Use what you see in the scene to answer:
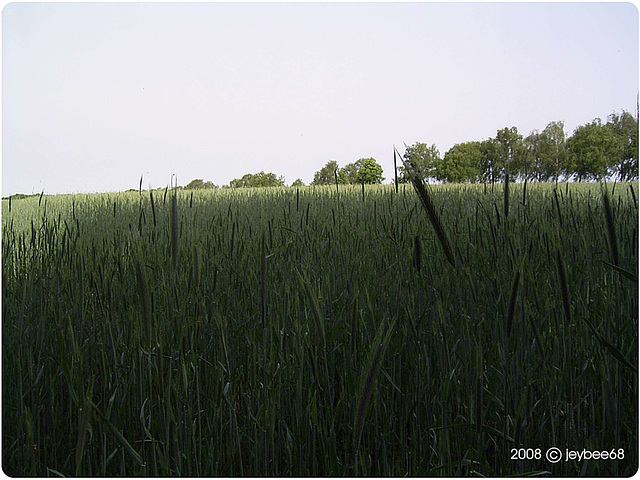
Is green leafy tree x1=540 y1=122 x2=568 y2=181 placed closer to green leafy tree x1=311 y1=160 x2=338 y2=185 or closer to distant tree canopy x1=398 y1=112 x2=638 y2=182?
distant tree canopy x1=398 y1=112 x2=638 y2=182

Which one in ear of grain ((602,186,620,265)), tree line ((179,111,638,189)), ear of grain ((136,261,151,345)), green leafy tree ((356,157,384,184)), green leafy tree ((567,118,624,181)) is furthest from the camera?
green leafy tree ((567,118,624,181))

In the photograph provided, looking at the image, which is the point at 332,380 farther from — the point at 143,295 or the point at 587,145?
the point at 587,145

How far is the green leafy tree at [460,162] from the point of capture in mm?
36250

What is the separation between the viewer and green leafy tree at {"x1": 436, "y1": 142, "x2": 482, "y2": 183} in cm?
3625

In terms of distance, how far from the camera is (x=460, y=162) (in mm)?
37781

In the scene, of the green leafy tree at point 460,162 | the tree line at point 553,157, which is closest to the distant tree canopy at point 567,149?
the tree line at point 553,157

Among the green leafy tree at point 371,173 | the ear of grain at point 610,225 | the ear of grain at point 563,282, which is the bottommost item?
the ear of grain at point 563,282

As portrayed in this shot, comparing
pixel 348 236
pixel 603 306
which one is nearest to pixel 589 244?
pixel 603 306

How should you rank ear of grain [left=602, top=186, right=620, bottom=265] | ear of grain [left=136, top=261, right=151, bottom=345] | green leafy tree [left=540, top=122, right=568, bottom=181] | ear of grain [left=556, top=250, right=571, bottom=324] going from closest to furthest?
ear of grain [left=136, top=261, right=151, bottom=345] → ear of grain [left=556, top=250, right=571, bottom=324] → ear of grain [left=602, top=186, right=620, bottom=265] → green leafy tree [left=540, top=122, right=568, bottom=181]

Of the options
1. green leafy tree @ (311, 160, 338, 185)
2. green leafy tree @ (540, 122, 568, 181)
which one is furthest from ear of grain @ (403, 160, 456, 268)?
green leafy tree @ (540, 122, 568, 181)

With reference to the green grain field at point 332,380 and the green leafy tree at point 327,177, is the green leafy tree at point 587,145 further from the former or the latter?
the green grain field at point 332,380

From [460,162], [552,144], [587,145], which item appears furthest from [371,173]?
[460,162]

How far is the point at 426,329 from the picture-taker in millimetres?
1421

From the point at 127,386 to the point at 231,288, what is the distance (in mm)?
701
